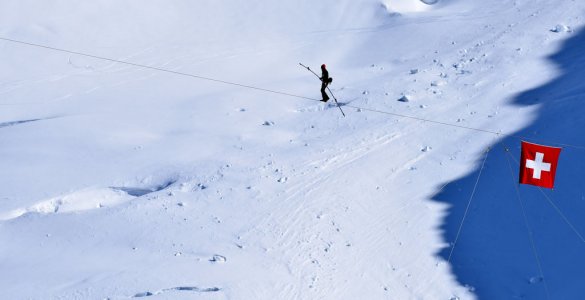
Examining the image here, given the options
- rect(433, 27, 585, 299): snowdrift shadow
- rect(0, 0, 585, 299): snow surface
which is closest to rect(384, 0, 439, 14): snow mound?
rect(0, 0, 585, 299): snow surface

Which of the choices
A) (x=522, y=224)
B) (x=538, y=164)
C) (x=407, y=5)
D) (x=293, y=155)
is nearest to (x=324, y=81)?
(x=293, y=155)

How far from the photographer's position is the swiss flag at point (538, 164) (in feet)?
51.5

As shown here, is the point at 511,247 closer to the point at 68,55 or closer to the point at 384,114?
the point at 384,114

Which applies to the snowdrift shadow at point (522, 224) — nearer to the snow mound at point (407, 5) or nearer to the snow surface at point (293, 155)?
the snow surface at point (293, 155)

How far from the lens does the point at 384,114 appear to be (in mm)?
23688

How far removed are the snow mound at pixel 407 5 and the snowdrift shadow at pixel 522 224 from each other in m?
12.0

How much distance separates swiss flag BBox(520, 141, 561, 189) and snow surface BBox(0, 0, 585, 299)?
203 cm

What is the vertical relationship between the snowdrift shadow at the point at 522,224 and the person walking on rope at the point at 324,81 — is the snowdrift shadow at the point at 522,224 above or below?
below

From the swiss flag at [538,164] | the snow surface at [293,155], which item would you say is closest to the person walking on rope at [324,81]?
the snow surface at [293,155]

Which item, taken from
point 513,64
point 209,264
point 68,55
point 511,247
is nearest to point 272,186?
point 209,264

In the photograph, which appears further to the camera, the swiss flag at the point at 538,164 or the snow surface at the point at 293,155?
the snow surface at the point at 293,155

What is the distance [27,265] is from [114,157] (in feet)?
17.8

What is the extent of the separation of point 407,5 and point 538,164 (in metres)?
17.8

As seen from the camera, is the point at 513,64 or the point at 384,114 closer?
the point at 384,114
